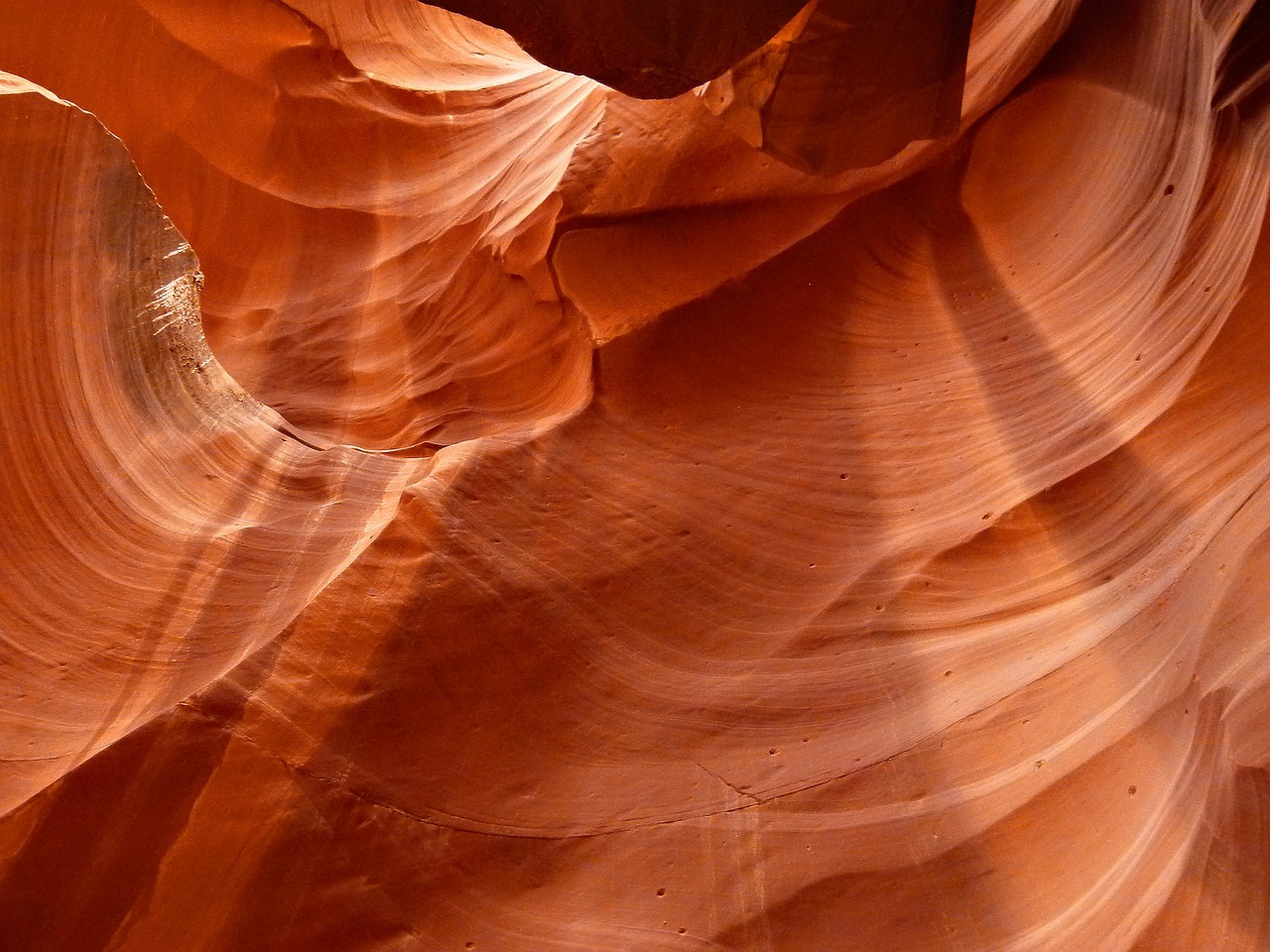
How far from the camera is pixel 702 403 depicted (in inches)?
63.7

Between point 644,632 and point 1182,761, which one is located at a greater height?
point 644,632

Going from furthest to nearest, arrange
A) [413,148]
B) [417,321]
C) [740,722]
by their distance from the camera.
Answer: [413,148], [417,321], [740,722]

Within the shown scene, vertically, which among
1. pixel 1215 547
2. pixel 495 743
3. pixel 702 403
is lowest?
pixel 495 743

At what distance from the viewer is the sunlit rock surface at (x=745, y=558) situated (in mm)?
1310

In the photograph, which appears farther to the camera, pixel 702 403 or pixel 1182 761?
pixel 702 403

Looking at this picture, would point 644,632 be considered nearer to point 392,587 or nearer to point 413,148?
point 392,587

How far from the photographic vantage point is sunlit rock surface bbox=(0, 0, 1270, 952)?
51.6 inches

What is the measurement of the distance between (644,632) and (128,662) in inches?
30.8

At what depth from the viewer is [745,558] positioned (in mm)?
1534

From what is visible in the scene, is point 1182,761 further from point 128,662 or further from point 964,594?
point 128,662

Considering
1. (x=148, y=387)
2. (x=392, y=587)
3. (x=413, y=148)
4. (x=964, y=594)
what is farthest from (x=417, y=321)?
(x=964, y=594)

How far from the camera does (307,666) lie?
139 cm

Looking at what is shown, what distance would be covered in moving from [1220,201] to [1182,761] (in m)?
0.90

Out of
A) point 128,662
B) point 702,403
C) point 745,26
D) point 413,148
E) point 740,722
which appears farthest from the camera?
point 413,148
